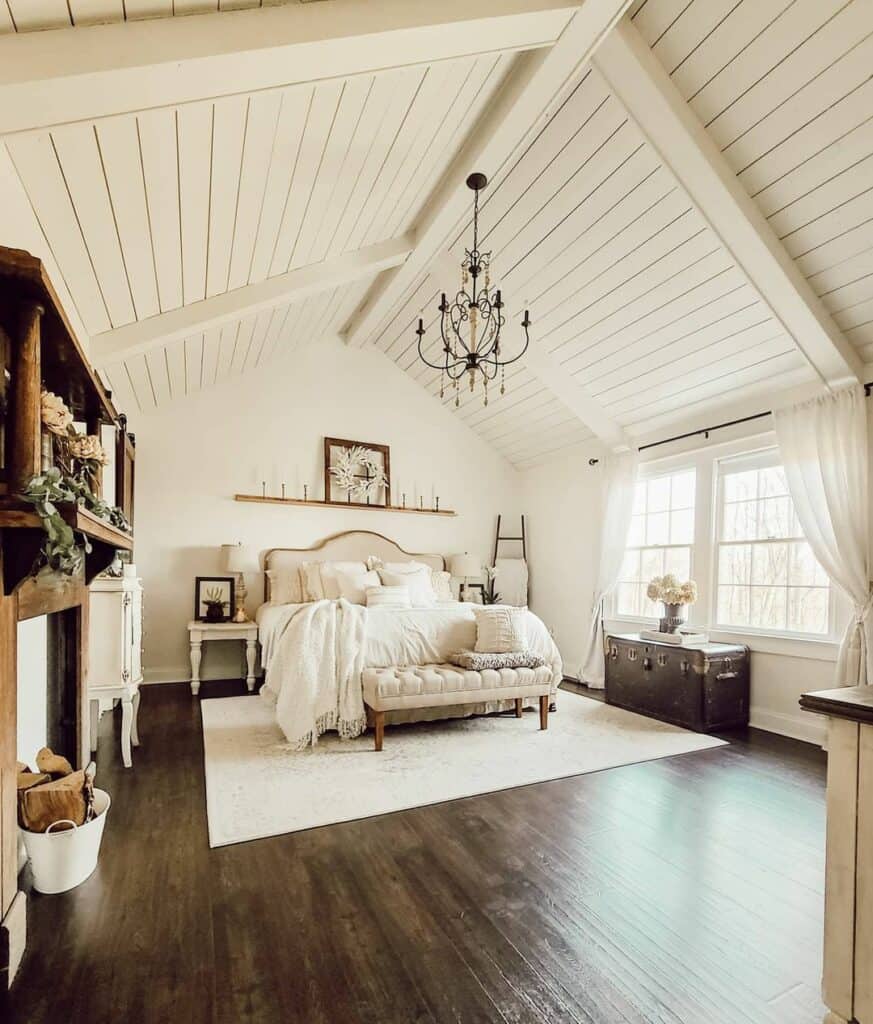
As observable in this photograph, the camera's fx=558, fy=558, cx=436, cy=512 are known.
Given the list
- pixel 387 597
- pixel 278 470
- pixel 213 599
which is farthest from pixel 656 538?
pixel 213 599

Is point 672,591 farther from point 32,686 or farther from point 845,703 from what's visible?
point 32,686

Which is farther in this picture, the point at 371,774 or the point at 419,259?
the point at 419,259

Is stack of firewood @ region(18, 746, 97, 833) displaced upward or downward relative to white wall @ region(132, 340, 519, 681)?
downward

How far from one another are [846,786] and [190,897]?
79.5 inches

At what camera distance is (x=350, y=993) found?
150cm

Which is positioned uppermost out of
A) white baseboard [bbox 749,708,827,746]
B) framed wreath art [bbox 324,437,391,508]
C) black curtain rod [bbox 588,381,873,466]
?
black curtain rod [bbox 588,381,873,466]

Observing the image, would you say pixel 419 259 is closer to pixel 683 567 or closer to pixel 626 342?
pixel 626 342

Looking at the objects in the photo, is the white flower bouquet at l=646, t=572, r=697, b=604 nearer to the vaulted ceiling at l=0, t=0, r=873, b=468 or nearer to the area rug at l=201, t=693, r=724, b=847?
the area rug at l=201, t=693, r=724, b=847

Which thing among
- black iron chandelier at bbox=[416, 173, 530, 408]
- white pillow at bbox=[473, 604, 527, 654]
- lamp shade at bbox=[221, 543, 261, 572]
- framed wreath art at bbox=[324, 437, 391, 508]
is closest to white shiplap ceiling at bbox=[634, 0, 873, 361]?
black iron chandelier at bbox=[416, 173, 530, 408]

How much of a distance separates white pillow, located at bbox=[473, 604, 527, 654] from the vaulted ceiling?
2.33 m

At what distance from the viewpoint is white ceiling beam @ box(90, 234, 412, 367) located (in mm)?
3365

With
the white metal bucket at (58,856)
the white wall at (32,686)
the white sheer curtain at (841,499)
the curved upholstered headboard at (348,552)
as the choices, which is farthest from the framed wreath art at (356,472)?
the white metal bucket at (58,856)

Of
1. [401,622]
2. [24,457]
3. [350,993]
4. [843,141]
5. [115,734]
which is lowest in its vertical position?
[115,734]

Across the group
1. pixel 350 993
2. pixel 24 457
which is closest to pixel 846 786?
pixel 350 993
